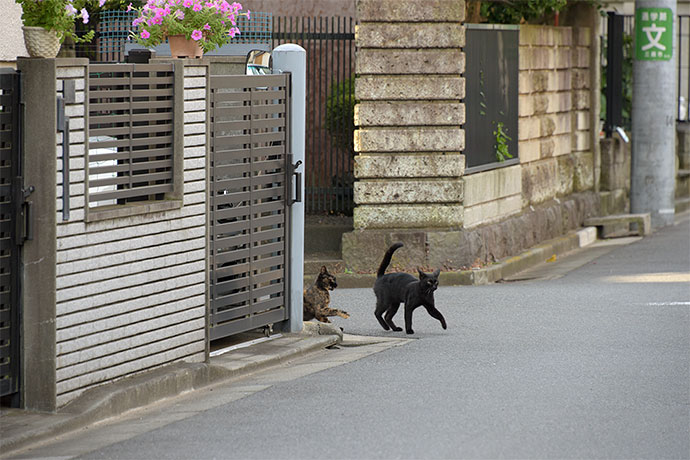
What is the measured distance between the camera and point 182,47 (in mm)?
9922

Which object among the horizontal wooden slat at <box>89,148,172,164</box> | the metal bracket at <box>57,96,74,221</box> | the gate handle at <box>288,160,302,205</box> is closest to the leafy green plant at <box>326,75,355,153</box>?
the gate handle at <box>288,160,302,205</box>

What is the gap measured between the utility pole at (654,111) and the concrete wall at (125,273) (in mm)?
13999

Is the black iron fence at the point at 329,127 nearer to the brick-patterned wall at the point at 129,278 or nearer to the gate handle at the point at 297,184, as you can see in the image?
the gate handle at the point at 297,184

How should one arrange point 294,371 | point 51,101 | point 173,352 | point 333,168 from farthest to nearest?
point 333,168 → point 294,371 → point 173,352 → point 51,101

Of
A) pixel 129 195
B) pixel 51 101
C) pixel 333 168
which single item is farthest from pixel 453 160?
pixel 51 101

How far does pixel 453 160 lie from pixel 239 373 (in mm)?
6776

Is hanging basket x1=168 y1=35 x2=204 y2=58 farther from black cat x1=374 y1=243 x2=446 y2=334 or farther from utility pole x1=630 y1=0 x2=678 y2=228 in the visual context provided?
utility pole x1=630 y1=0 x2=678 y2=228

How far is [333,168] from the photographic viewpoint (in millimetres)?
16578

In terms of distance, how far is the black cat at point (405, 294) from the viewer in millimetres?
11250

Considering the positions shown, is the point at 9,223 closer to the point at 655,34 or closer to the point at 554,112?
the point at 554,112

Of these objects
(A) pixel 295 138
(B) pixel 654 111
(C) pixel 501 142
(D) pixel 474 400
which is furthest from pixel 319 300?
(B) pixel 654 111

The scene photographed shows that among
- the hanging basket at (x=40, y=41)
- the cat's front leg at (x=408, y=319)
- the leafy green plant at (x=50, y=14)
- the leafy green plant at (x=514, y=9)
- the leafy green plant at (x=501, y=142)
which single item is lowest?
the cat's front leg at (x=408, y=319)

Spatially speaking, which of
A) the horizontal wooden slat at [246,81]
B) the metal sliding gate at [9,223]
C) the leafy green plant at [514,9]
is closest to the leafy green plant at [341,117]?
the leafy green plant at [514,9]

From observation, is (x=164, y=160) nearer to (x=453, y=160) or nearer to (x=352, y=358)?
(x=352, y=358)
